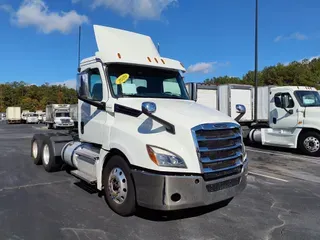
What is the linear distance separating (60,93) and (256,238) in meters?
105

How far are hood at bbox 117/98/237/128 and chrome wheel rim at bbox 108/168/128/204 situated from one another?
107 cm

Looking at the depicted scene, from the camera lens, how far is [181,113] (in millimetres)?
4336

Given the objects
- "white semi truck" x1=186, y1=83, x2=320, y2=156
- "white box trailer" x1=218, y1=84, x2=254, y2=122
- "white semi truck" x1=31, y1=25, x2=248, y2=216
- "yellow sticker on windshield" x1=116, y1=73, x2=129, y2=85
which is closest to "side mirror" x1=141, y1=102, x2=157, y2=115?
"white semi truck" x1=31, y1=25, x2=248, y2=216

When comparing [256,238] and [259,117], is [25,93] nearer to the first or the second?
[259,117]

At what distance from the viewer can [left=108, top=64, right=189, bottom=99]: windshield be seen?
5074mm

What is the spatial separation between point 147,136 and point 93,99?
185 cm

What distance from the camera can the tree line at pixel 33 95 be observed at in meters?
96.2

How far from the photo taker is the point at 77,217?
4578 mm

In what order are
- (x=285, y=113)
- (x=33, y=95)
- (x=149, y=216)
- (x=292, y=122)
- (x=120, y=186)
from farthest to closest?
(x=33, y=95), (x=285, y=113), (x=292, y=122), (x=149, y=216), (x=120, y=186)

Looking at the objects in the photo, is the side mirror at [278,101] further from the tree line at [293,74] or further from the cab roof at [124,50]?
the tree line at [293,74]

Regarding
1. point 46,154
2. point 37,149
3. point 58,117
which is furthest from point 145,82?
point 58,117

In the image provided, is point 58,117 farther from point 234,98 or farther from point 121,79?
point 121,79

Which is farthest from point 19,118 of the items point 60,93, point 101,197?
point 101,197

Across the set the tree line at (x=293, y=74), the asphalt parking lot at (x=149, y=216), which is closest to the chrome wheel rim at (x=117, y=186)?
the asphalt parking lot at (x=149, y=216)
